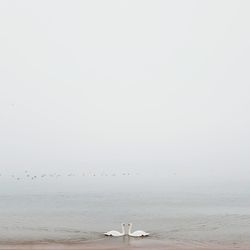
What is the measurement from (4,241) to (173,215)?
1940 centimetres

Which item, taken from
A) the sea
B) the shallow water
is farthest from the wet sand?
the shallow water

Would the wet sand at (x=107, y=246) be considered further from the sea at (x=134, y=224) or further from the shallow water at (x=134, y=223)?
the shallow water at (x=134, y=223)

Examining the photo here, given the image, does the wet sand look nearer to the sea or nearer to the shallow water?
the sea

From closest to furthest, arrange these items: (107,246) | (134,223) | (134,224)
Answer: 1. (107,246)
2. (134,224)
3. (134,223)

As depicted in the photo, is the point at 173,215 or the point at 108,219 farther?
the point at 173,215

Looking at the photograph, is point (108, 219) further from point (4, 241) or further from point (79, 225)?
point (4, 241)

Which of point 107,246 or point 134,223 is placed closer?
point 107,246

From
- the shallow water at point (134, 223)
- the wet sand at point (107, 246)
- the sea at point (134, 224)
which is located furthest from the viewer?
the shallow water at point (134, 223)

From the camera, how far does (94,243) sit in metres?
27.2

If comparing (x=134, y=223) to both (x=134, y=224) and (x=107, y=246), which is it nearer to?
(x=134, y=224)

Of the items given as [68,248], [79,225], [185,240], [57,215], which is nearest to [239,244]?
[185,240]

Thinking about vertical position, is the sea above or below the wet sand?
above

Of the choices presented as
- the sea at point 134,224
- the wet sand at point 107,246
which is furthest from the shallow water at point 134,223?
the wet sand at point 107,246

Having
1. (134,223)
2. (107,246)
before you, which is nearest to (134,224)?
(134,223)
